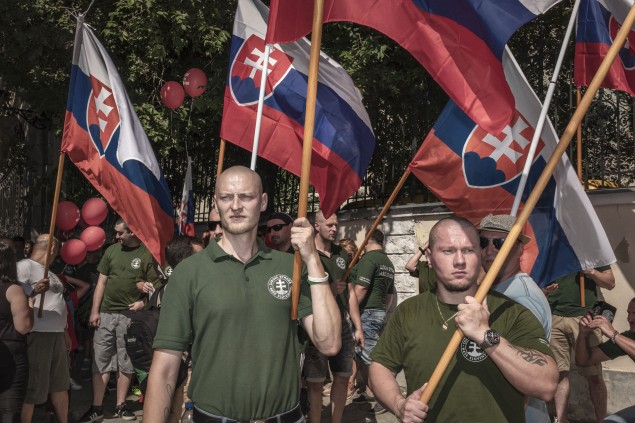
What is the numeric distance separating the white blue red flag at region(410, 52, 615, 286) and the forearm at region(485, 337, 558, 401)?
10.4ft

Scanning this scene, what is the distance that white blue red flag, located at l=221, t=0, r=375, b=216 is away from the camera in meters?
7.77

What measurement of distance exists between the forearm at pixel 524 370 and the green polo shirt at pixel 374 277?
6.42 meters

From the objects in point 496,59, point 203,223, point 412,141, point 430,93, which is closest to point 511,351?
point 496,59

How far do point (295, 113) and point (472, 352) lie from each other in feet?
15.5

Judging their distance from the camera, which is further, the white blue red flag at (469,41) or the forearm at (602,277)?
the forearm at (602,277)

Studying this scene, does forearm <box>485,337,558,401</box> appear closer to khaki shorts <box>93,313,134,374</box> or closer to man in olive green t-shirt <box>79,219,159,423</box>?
man in olive green t-shirt <box>79,219,159,423</box>

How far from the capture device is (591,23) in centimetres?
773

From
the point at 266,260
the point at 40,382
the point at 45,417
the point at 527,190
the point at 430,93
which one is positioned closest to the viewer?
the point at 266,260

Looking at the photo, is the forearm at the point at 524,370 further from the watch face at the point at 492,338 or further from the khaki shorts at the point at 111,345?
the khaki shorts at the point at 111,345

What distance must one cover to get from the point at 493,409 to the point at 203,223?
1192cm

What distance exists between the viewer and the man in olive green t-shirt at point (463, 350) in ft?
12.0

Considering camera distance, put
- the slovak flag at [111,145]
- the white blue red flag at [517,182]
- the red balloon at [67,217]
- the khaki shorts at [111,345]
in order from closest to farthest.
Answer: the white blue red flag at [517,182] → the slovak flag at [111,145] → the khaki shorts at [111,345] → the red balloon at [67,217]

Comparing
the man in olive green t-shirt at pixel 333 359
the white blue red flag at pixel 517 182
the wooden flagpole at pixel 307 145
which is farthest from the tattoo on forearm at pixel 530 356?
the man in olive green t-shirt at pixel 333 359

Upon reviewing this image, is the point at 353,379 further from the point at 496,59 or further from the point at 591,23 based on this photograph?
the point at 496,59
